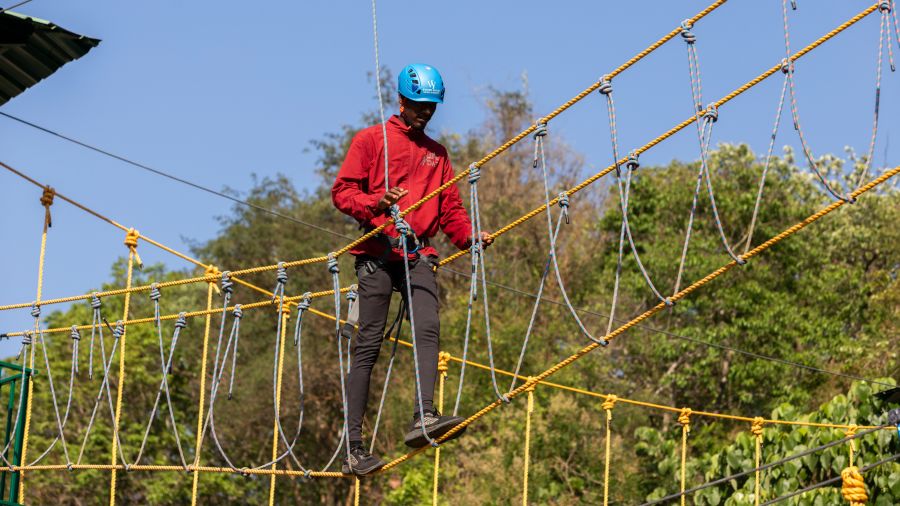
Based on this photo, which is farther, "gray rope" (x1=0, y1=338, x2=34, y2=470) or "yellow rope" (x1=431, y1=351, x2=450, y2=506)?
"gray rope" (x1=0, y1=338, x2=34, y2=470)

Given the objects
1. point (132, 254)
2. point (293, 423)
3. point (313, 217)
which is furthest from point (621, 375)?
point (132, 254)

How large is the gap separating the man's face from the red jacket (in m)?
0.03

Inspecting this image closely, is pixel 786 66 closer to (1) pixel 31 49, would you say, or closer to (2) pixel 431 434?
(2) pixel 431 434

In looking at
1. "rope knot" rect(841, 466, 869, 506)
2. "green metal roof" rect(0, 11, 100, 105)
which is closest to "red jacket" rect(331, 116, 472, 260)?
"green metal roof" rect(0, 11, 100, 105)

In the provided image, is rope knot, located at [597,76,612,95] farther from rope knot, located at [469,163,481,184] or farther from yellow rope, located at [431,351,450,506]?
yellow rope, located at [431,351,450,506]

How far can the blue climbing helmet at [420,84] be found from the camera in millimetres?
6141

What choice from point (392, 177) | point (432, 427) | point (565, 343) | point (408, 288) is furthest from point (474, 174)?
point (565, 343)

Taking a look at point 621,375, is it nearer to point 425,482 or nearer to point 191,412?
point 425,482

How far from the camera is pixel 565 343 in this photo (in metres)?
24.8

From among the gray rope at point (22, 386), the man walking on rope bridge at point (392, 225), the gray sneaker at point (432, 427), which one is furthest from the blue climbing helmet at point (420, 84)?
the gray rope at point (22, 386)

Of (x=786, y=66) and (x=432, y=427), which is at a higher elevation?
(x=786, y=66)

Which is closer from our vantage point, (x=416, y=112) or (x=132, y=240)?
(x=416, y=112)

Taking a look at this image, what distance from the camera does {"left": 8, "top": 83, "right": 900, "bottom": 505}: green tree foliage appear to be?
824 inches

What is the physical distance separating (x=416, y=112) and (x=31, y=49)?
6.95ft
